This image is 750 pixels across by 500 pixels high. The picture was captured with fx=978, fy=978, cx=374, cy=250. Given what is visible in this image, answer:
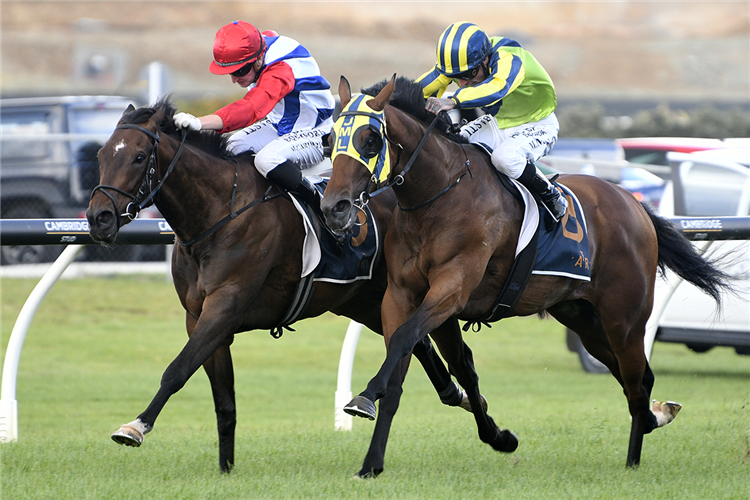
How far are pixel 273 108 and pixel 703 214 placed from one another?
5.60m

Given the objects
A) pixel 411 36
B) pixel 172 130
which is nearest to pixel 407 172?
pixel 172 130

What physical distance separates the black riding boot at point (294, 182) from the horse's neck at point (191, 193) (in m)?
0.27

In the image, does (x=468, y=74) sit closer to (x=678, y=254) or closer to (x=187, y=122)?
(x=187, y=122)

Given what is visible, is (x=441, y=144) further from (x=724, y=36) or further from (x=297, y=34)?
(x=724, y=36)

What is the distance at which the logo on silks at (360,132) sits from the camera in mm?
4352

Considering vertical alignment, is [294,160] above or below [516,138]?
below

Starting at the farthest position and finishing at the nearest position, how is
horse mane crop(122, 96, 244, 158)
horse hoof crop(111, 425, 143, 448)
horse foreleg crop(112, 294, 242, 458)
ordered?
horse mane crop(122, 96, 244, 158) → horse foreleg crop(112, 294, 242, 458) → horse hoof crop(111, 425, 143, 448)

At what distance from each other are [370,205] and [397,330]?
124cm

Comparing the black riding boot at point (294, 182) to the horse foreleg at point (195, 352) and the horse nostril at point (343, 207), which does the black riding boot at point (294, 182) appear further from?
the horse nostril at point (343, 207)

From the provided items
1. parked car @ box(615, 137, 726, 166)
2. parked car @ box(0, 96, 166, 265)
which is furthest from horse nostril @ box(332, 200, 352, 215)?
parked car @ box(615, 137, 726, 166)

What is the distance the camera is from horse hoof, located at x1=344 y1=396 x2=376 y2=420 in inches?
164

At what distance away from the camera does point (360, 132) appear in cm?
437

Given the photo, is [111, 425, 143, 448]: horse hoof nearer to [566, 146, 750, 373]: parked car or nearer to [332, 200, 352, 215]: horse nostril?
[332, 200, 352, 215]: horse nostril

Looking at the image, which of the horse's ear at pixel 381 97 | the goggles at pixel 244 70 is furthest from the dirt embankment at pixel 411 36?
the horse's ear at pixel 381 97
